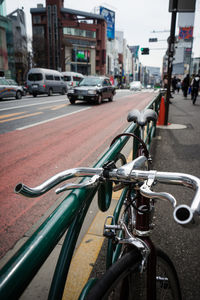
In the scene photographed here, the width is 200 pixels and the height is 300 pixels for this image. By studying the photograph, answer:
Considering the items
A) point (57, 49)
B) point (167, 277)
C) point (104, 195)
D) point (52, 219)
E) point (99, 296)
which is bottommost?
point (167, 277)

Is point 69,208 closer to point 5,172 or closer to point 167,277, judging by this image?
point 167,277

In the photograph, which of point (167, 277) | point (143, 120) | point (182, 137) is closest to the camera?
point (167, 277)

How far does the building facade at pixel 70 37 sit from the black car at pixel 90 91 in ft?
153

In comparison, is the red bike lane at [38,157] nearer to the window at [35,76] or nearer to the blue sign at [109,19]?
the window at [35,76]

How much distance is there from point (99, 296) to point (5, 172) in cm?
382

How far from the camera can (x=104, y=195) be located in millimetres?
1494

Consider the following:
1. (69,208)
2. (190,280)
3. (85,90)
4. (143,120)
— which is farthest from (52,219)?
(85,90)

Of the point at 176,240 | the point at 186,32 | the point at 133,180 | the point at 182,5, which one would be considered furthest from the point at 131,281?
the point at 186,32

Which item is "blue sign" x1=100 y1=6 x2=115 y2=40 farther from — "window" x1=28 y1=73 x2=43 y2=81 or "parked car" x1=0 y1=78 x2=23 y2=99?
"parked car" x1=0 y1=78 x2=23 y2=99

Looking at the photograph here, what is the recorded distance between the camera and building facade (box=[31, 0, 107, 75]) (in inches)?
2557

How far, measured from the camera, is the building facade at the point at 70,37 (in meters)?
64.9

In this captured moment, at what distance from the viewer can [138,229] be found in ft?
4.10

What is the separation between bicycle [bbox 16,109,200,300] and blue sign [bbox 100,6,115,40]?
98.3m

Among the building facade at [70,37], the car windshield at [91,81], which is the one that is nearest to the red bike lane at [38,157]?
the car windshield at [91,81]
